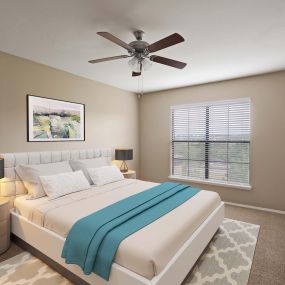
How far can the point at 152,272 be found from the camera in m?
1.48

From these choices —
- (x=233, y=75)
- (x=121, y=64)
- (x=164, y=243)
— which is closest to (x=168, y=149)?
(x=233, y=75)

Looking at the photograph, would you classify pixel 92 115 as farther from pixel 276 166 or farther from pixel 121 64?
pixel 276 166

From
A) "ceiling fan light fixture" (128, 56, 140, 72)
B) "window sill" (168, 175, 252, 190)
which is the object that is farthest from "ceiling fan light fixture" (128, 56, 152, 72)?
"window sill" (168, 175, 252, 190)

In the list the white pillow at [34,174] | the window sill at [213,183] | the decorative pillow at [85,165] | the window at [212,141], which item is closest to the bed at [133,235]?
the white pillow at [34,174]

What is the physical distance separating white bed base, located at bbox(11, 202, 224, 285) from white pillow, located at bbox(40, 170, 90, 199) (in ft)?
1.44

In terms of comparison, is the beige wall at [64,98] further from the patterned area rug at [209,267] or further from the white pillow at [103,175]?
A: the patterned area rug at [209,267]

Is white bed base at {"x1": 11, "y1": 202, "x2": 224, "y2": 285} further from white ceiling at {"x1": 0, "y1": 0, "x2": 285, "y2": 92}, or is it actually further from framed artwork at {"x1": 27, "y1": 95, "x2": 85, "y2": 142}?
white ceiling at {"x1": 0, "y1": 0, "x2": 285, "y2": 92}

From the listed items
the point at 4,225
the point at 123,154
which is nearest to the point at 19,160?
the point at 4,225

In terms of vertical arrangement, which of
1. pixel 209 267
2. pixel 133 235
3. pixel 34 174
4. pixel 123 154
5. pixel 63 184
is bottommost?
pixel 209 267

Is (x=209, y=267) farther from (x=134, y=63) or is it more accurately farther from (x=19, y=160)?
(x=19, y=160)

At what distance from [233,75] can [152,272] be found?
11.9 ft

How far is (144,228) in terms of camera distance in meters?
1.85

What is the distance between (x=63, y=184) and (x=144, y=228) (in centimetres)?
148

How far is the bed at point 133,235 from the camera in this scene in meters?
1.55
